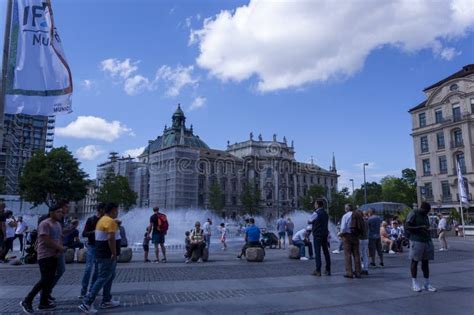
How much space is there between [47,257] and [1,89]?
3057 millimetres

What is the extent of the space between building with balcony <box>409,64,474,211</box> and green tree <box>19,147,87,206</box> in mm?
50260

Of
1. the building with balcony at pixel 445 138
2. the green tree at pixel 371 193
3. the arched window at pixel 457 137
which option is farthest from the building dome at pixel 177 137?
the arched window at pixel 457 137

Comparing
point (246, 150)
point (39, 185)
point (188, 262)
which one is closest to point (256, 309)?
point (188, 262)

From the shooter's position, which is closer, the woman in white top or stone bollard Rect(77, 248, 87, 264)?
stone bollard Rect(77, 248, 87, 264)

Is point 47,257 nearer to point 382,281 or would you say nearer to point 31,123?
point 382,281

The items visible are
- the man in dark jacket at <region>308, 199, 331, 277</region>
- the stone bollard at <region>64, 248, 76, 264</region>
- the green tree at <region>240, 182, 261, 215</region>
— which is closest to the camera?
the man in dark jacket at <region>308, 199, 331, 277</region>

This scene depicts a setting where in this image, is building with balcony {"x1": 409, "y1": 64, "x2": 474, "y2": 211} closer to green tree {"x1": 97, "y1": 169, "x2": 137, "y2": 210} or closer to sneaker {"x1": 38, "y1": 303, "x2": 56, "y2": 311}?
green tree {"x1": 97, "y1": 169, "x2": 137, "y2": 210}

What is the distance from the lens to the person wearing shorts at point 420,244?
8773 millimetres

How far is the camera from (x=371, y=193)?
101562 millimetres

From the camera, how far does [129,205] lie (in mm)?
73312

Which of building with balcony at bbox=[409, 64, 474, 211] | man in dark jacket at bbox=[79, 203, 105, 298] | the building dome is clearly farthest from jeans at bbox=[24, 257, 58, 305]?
the building dome

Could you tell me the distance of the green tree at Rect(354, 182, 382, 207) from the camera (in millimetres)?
94750

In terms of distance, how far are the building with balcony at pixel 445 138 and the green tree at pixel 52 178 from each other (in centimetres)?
5026

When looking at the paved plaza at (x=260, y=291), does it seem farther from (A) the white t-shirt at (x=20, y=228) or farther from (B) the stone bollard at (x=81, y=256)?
(A) the white t-shirt at (x=20, y=228)
